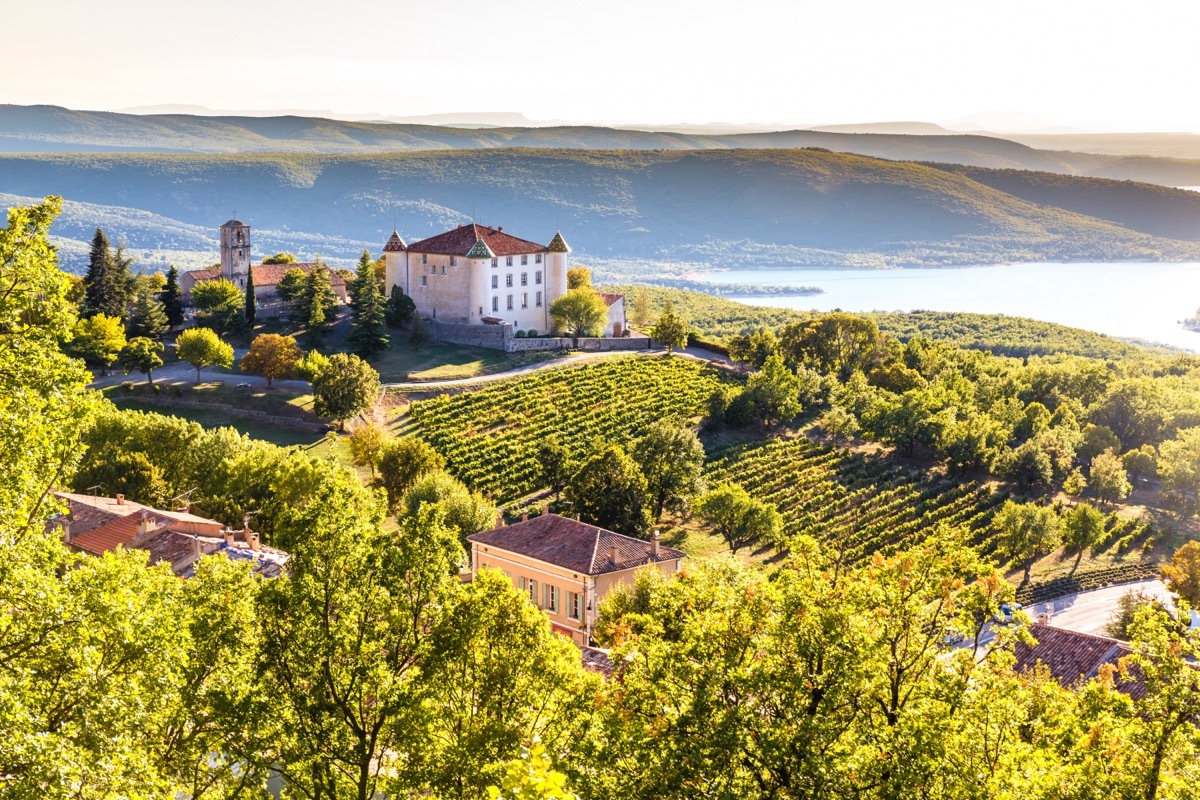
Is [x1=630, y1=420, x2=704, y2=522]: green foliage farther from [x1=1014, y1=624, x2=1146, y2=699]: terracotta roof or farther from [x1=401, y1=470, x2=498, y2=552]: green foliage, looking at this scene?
[x1=1014, y1=624, x2=1146, y2=699]: terracotta roof

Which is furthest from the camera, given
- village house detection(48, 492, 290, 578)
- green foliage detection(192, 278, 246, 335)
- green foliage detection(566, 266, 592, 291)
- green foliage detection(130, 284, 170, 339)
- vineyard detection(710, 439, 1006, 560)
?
green foliage detection(566, 266, 592, 291)

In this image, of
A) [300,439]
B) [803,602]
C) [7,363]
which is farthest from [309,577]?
→ [300,439]

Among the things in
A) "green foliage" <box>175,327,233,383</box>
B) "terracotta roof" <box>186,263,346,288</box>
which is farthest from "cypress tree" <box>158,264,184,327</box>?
"green foliage" <box>175,327,233,383</box>

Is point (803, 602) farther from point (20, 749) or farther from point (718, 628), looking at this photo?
point (20, 749)

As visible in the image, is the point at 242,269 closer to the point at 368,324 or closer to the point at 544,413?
the point at 368,324

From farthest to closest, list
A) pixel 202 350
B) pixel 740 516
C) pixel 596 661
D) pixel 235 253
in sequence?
pixel 235 253 → pixel 202 350 → pixel 740 516 → pixel 596 661

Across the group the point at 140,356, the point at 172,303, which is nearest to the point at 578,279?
the point at 172,303

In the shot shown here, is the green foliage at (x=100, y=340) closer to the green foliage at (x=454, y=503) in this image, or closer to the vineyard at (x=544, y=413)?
the vineyard at (x=544, y=413)
